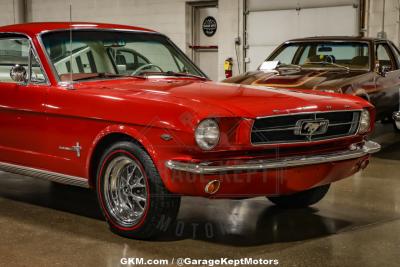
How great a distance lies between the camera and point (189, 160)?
3.73 meters

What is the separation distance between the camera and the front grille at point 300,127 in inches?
153

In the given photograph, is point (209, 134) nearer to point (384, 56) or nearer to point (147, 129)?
point (147, 129)

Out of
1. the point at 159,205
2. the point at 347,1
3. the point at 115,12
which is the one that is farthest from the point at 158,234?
the point at 115,12

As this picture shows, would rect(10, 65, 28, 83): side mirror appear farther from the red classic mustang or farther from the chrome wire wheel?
the chrome wire wheel

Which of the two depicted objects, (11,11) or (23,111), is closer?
(23,111)

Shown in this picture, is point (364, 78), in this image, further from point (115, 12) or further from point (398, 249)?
point (115, 12)

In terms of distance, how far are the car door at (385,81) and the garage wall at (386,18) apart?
3.24 m

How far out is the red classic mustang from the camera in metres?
3.77

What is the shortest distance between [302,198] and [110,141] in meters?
1.72

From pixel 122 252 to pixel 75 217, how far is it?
3.31 feet

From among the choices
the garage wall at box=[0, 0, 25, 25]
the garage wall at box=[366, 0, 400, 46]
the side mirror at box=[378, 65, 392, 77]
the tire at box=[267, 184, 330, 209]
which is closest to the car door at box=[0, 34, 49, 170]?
the tire at box=[267, 184, 330, 209]

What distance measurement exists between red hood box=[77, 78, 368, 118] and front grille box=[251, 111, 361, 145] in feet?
0.17

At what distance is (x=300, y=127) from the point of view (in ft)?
13.2

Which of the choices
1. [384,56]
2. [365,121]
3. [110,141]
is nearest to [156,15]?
[384,56]
